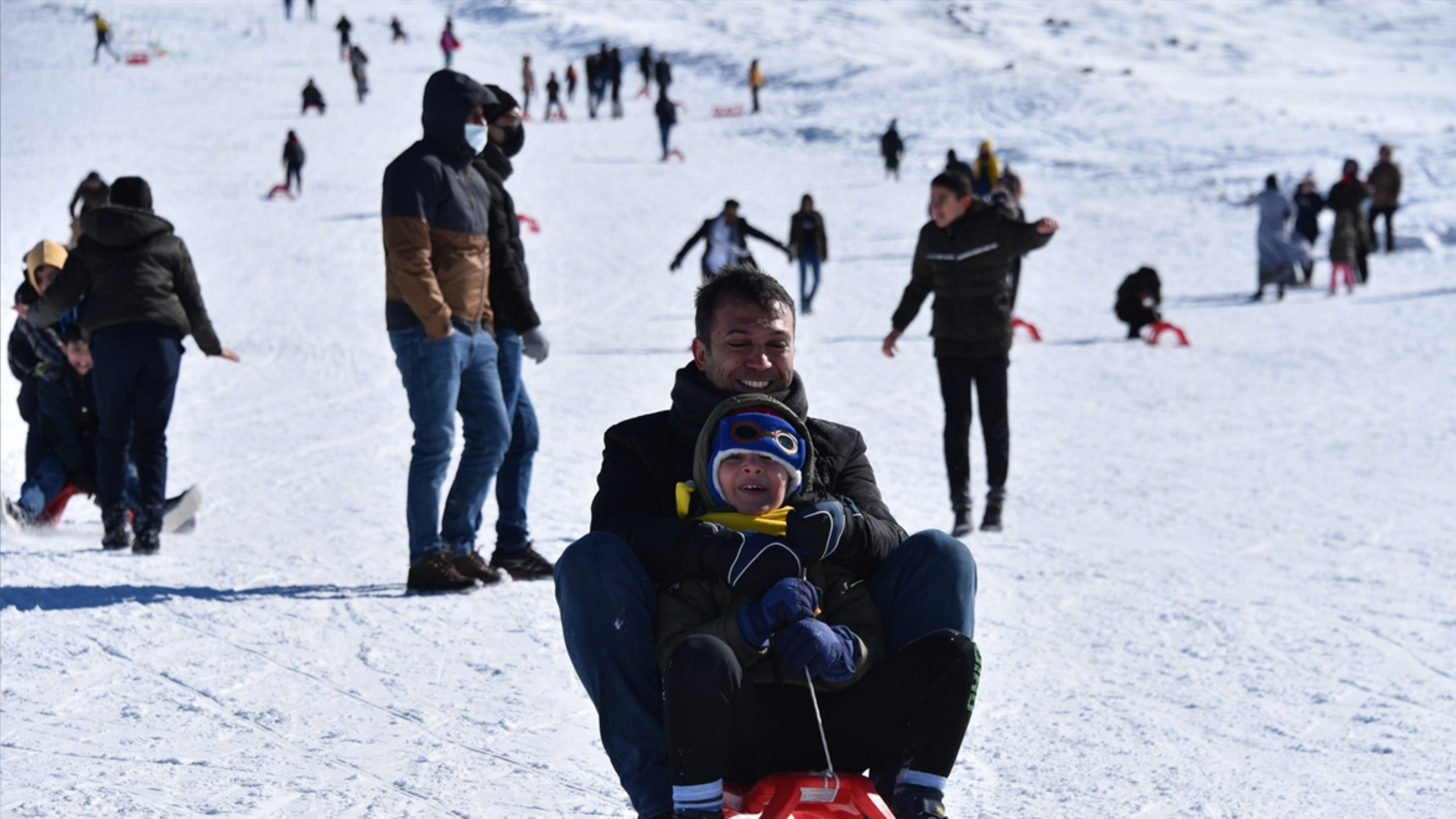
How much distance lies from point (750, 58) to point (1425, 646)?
38.1 meters

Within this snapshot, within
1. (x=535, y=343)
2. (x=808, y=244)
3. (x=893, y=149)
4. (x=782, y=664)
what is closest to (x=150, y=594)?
(x=535, y=343)

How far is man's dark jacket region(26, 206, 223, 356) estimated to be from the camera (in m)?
5.52

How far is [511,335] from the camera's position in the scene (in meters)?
5.34

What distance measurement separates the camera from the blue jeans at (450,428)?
190 inches

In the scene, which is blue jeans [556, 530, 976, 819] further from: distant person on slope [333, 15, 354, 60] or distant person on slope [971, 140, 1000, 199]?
distant person on slope [333, 15, 354, 60]

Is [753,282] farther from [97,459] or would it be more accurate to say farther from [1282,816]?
[97,459]

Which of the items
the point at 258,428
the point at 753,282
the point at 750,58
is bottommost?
the point at 258,428

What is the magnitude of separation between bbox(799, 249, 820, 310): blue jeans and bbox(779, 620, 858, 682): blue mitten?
1280 centimetres

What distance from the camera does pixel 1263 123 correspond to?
29.2m

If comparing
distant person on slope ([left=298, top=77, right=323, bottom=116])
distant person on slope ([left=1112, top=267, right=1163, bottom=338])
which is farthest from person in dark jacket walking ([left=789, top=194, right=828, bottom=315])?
distant person on slope ([left=298, top=77, right=323, bottom=116])

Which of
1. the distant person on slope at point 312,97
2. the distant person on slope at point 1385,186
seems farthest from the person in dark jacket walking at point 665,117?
the distant person on slope at point 1385,186

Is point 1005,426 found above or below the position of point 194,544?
above

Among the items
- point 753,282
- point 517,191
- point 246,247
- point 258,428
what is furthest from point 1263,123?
point 753,282

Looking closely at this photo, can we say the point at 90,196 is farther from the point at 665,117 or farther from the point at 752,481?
the point at 665,117
